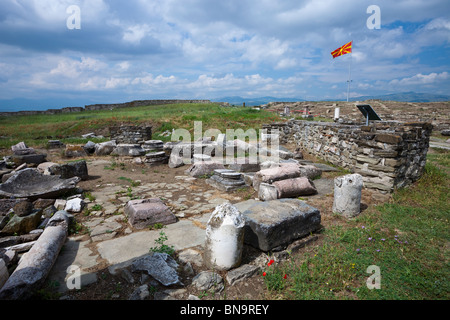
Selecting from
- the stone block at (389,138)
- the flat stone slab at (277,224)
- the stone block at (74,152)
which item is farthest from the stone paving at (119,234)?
the stone block at (74,152)

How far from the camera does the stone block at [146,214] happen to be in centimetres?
439

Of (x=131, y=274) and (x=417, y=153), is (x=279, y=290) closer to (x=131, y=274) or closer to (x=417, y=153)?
(x=131, y=274)

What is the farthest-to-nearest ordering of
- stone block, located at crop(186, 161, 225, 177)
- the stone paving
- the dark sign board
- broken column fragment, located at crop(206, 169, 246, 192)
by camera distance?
the dark sign board < stone block, located at crop(186, 161, 225, 177) < broken column fragment, located at crop(206, 169, 246, 192) < the stone paving

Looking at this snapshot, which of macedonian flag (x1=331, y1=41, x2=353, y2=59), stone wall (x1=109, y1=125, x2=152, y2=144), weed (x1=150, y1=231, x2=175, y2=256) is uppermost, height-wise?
macedonian flag (x1=331, y1=41, x2=353, y2=59)

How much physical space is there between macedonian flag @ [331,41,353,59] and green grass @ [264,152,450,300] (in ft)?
68.2

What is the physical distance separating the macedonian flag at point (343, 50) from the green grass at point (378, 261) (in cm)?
2079

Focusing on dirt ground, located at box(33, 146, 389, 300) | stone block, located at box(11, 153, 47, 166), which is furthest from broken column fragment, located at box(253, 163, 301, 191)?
stone block, located at box(11, 153, 47, 166)

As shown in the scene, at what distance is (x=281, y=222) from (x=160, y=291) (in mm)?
1844

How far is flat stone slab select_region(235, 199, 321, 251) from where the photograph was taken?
3.38 meters

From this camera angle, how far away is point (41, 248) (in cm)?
315

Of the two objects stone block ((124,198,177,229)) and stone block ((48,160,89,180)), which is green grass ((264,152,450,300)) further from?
stone block ((48,160,89,180))

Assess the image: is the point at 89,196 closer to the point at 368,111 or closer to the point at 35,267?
the point at 35,267

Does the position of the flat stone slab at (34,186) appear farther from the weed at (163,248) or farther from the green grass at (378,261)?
the green grass at (378,261)
